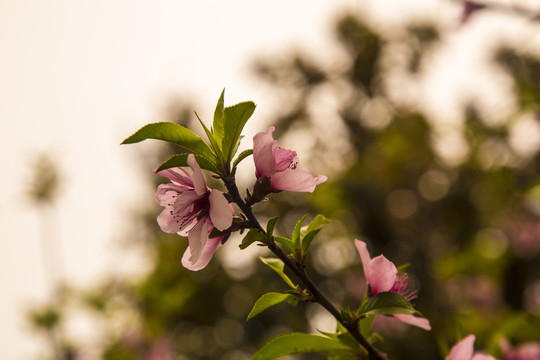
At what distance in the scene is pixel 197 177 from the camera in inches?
40.1

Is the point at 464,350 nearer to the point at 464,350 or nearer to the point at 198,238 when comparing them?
the point at 464,350

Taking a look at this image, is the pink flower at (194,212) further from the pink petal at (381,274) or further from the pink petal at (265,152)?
the pink petal at (381,274)

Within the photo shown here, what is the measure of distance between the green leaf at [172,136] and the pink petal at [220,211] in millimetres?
112

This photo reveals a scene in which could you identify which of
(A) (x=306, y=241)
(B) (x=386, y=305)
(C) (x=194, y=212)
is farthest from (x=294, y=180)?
(B) (x=386, y=305)

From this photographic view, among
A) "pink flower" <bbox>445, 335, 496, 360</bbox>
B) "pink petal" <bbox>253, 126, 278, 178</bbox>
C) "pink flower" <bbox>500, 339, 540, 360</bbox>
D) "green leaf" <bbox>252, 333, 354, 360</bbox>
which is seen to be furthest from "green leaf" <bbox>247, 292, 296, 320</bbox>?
"pink flower" <bbox>500, 339, 540, 360</bbox>

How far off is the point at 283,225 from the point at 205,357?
2.72 m

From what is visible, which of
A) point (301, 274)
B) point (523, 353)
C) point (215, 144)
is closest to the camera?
point (301, 274)

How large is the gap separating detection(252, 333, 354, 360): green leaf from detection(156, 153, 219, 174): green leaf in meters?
0.42

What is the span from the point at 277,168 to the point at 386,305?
0.41 meters

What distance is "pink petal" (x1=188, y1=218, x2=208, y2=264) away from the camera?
1.05m

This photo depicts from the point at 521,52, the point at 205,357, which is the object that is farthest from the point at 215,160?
the point at 521,52

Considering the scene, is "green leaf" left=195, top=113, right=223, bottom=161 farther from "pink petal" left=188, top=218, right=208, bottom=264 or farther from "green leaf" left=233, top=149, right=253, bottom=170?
"pink petal" left=188, top=218, right=208, bottom=264

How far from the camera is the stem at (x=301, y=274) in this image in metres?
0.98

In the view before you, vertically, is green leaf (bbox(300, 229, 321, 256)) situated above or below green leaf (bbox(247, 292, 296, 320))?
above
